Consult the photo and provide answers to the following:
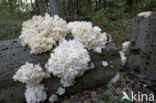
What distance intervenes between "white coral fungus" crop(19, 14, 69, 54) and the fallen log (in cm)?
18

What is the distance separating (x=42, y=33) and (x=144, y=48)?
228 centimetres

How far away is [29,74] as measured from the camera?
6.39 feet

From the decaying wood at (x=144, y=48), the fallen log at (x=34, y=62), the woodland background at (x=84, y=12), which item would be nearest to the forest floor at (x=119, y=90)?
the fallen log at (x=34, y=62)

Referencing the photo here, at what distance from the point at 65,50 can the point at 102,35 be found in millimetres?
775

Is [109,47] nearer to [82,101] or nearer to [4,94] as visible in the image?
[82,101]

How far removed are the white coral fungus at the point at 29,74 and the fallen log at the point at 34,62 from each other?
0.15 m

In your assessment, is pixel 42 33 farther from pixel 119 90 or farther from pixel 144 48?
pixel 144 48

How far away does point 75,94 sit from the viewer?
255cm

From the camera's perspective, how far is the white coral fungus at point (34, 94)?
212cm

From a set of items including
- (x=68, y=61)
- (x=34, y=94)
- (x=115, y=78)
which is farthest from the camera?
(x=115, y=78)

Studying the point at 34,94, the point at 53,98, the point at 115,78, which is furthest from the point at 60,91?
the point at 115,78

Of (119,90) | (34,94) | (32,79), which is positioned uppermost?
(32,79)

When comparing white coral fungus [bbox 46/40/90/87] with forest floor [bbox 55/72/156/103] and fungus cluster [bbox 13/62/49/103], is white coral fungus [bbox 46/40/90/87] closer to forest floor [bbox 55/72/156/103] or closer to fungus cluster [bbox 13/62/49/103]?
fungus cluster [bbox 13/62/49/103]

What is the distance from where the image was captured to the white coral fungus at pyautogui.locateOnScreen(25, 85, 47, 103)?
2.12 metres
